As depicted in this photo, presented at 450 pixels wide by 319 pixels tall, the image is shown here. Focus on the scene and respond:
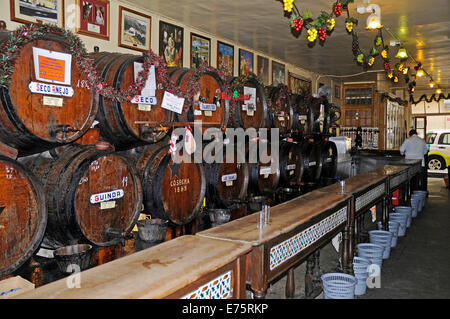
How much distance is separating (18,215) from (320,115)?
16.7 feet

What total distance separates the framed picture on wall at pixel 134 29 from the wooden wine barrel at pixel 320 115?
263 cm

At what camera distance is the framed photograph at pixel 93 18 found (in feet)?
13.6

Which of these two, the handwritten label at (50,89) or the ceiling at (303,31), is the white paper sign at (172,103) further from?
the ceiling at (303,31)

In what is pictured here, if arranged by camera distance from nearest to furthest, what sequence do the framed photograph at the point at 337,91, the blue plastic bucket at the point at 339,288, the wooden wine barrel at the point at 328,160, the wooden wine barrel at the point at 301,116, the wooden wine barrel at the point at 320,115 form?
the blue plastic bucket at the point at 339,288
the wooden wine barrel at the point at 301,116
the wooden wine barrel at the point at 320,115
the wooden wine barrel at the point at 328,160
the framed photograph at the point at 337,91

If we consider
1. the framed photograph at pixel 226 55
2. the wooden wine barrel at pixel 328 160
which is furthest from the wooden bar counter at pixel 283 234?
the framed photograph at pixel 226 55

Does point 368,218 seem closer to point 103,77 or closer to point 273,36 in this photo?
point 273,36

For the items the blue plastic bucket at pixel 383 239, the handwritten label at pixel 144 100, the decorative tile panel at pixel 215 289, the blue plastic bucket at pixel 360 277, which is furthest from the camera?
the blue plastic bucket at pixel 383 239

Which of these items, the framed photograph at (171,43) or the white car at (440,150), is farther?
the white car at (440,150)

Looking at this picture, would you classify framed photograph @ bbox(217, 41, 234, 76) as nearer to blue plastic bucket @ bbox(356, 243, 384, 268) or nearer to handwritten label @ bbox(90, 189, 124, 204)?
blue plastic bucket @ bbox(356, 243, 384, 268)

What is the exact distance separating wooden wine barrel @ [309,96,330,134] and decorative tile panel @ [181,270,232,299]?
4540 millimetres

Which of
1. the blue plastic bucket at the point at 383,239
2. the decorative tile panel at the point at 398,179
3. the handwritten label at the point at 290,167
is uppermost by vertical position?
the handwritten label at the point at 290,167

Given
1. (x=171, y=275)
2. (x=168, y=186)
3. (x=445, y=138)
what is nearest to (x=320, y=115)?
(x=168, y=186)

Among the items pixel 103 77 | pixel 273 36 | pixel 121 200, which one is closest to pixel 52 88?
pixel 103 77

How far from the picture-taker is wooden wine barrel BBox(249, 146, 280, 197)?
15.2 ft
